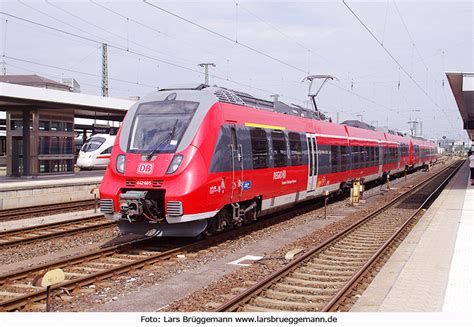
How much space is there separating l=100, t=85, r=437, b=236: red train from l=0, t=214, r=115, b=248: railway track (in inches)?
111

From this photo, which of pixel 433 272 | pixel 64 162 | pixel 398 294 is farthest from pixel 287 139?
pixel 64 162

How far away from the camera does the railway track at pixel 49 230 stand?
12370mm

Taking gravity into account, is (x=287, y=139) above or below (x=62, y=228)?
above

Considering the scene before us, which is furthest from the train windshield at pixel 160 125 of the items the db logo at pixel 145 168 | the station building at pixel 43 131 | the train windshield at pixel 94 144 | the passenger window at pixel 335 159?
the train windshield at pixel 94 144

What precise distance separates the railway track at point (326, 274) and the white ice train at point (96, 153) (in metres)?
25.1

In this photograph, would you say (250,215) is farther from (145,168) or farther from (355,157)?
(355,157)

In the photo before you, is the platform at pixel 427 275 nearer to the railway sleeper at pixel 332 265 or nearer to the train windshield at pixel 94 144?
the railway sleeper at pixel 332 265

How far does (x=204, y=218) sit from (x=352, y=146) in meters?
14.1

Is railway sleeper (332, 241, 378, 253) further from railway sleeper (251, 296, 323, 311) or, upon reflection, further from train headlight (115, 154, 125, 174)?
train headlight (115, 154, 125, 174)

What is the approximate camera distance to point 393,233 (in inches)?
535

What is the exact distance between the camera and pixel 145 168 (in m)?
10.3

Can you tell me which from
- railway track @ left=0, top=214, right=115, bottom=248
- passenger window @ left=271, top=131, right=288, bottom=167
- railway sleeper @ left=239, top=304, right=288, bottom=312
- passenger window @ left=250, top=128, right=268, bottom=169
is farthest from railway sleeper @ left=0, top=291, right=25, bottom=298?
passenger window @ left=271, top=131, right=288, bottom=167

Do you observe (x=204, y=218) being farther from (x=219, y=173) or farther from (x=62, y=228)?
(x=62, y=228)

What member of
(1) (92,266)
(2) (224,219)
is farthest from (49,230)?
(2) (224,219)
